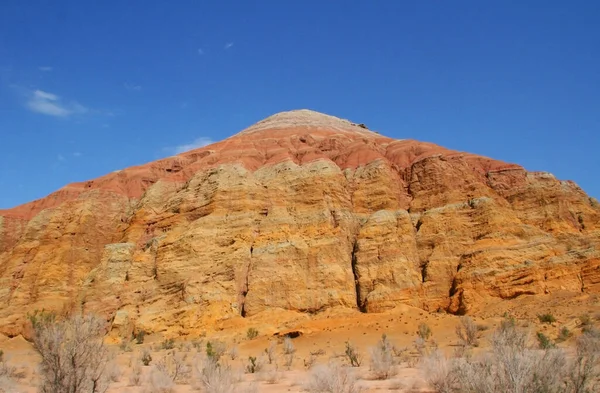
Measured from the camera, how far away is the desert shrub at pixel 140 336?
3093cm

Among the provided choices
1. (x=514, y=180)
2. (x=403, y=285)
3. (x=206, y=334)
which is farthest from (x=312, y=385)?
(x=514, y=180)

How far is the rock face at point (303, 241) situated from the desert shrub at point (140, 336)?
0.59 m

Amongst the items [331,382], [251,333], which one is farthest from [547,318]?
[331,382]

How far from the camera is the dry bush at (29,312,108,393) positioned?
9.25 metres

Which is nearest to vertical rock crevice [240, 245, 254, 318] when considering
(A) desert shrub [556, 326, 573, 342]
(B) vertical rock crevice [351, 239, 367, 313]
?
(B) vertical rock crevice [351, 239, 367, 313]

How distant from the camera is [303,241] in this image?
118ft

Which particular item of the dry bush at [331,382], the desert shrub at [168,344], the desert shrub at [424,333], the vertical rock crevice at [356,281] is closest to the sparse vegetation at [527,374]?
the dry bush at [331,382]

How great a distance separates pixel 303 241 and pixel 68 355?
26.9 metres

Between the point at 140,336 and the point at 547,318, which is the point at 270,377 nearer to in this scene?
the point at 547,318

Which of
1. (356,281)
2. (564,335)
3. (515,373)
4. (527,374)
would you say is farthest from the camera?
(356,281)

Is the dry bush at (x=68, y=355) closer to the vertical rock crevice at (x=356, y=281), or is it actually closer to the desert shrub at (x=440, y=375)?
the desert shrub at (x=440, y=375)

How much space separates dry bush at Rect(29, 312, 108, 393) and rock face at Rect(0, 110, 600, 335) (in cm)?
2228

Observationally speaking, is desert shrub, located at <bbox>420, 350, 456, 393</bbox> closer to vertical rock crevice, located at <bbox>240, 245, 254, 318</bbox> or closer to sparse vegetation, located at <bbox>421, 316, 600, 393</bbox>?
sparse vegetation, located at <bbox>421, 316, 600, 393</bbox>

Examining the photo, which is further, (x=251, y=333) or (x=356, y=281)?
(x=356, y=281)
